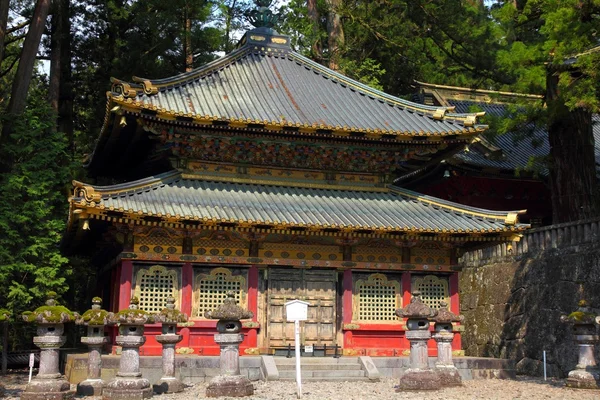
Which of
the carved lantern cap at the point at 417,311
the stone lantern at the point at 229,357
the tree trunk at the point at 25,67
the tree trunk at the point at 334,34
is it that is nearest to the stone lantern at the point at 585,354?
the carved lantern cap at the point at 417,311

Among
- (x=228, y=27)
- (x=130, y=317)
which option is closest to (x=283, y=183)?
(x=130, y=317)

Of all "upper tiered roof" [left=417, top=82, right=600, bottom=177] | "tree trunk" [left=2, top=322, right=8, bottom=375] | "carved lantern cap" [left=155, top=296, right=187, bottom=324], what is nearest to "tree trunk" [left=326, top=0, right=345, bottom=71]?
"upper tiered roof" [left=417, top=82, right=600, bottom=177]

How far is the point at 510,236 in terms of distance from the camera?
19312 millimetres

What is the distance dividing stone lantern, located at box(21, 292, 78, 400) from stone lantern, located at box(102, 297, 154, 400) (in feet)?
2.92

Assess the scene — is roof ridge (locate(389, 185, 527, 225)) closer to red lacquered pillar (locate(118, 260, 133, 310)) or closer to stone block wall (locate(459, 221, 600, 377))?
stone block wall (locate(459, 221, 600, 377))

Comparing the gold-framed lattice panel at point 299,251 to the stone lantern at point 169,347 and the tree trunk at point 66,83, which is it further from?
the tree trunk at point 66,83

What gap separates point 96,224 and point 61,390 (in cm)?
601

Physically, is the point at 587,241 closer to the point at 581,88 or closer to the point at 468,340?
the point at 581,88

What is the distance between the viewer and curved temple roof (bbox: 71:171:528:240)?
A: 56.5ft

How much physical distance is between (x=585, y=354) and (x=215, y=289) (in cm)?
929

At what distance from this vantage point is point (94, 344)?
1478cm

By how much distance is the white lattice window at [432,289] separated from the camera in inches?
796

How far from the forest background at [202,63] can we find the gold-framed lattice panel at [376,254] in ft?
18.4

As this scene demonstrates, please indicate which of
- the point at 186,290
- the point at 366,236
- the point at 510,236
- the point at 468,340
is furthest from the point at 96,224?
the point at 468,340
